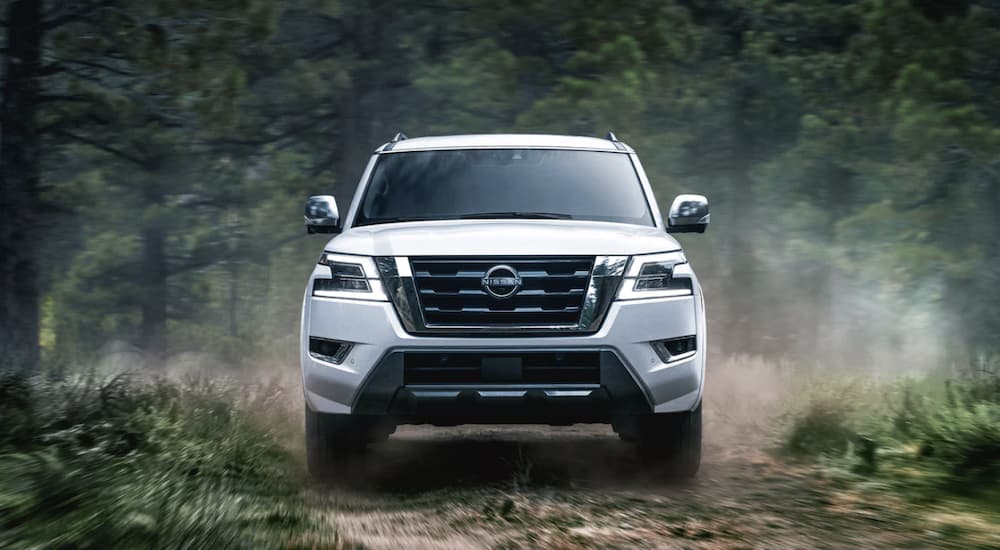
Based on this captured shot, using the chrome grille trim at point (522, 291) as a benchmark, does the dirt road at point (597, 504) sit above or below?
below

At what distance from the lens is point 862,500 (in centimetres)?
681

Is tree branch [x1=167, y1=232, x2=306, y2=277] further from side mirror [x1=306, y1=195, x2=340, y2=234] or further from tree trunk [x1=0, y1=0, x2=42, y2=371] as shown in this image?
side mirror [x1=306, y1=195, x2=340, y2=234]

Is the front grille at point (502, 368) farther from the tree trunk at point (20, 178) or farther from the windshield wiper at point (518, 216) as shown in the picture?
the tree trunk at point (20, 178)

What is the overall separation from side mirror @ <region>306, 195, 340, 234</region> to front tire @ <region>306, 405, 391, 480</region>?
4.86 ft

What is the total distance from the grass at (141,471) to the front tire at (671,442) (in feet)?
6.49

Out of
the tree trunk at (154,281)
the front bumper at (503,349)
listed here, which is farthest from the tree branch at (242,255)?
the front bumper at (503,349)

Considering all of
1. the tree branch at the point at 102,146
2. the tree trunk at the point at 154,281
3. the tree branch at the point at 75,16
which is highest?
the tree branch at the point at 75,16

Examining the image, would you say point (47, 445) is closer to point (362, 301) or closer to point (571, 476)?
point (362, 301)

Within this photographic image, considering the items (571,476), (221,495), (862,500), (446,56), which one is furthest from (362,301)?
(446,56)

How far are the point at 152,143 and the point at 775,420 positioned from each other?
13525 mm

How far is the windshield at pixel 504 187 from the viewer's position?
7883mm

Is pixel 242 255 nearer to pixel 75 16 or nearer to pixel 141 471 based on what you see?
pixel 75 16

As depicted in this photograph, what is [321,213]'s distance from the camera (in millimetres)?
7984

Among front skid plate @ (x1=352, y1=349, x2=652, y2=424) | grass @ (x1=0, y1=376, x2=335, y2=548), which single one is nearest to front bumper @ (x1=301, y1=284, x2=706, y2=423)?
front skid plate @ (x1=352, y1=349, x2=652, y2=424)
